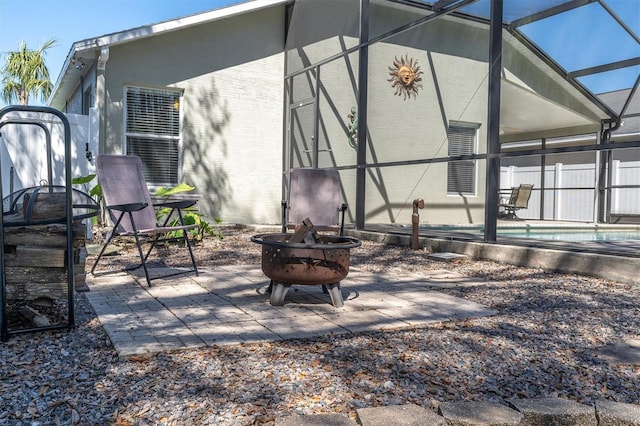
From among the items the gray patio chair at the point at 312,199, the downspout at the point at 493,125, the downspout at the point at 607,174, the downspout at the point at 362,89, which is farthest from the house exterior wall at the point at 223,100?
the downspout at the point at 607,174

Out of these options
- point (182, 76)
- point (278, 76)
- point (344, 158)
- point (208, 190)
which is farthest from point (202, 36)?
point (344, 158)

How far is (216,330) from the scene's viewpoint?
8.97 ft

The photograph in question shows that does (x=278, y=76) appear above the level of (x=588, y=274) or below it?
above

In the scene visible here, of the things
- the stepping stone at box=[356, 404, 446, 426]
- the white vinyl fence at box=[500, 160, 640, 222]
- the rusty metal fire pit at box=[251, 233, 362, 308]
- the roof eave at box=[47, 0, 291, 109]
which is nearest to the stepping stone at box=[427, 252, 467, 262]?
the rusty metal fire pit at box=[251, 233, 362, 308]

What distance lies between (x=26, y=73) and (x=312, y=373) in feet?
76.9

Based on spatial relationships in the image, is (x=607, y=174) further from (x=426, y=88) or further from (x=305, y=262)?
(x=305, y=262)

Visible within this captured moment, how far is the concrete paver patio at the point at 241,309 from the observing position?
264 centimetres

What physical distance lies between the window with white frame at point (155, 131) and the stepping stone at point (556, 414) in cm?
721

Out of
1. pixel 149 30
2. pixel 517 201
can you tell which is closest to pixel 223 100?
pixel 149 30

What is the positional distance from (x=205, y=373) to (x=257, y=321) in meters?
0.85

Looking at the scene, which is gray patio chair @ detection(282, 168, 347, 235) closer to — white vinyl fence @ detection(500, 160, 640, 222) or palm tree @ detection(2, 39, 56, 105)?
white vinyl fence @ detection(500, 160, 640, 222)

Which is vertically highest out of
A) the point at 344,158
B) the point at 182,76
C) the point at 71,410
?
the point at 182,76

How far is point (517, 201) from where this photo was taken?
11.5m

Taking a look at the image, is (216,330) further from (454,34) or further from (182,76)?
(454,34)
